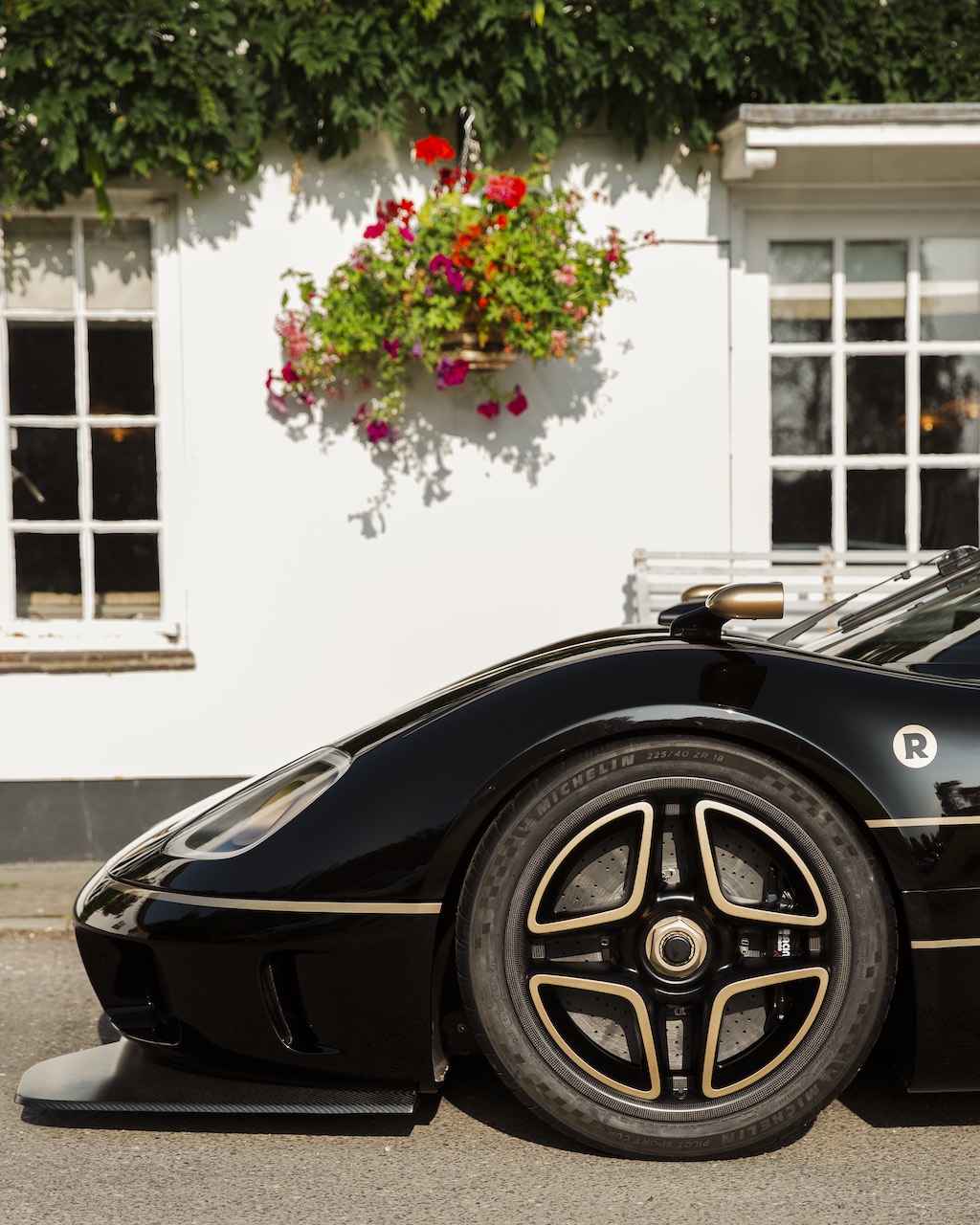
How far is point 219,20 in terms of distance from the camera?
5.30 metres

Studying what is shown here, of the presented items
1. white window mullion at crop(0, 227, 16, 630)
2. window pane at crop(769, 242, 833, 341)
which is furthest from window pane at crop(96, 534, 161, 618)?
window pane at crop(769, 242, 833, 341)

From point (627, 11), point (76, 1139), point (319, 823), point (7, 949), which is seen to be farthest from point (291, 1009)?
point (627, 11)

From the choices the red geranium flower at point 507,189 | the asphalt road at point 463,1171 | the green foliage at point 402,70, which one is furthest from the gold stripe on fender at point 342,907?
the green foliage at point 402,70

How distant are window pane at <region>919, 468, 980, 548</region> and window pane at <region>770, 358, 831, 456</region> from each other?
1.68 feet

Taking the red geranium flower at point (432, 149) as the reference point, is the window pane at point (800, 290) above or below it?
below

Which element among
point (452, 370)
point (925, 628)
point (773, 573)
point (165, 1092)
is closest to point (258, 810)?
point (165, 1092)

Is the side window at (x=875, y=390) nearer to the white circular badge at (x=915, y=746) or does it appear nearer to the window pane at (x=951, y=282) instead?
the window pane at (x=951, y=282)

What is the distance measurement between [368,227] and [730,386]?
5.51 ft

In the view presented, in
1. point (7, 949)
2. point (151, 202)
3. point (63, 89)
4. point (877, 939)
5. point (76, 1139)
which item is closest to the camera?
point (877, 939)

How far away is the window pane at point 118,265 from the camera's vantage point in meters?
5.80

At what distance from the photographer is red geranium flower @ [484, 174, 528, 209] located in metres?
5.28

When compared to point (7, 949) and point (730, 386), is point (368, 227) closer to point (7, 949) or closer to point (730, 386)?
point (730, 386)

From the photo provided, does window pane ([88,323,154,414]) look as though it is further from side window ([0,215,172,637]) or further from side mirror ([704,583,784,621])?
side mirror ([704,583,784,621])

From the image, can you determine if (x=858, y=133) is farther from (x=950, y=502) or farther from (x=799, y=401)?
(x=950, y=502)
